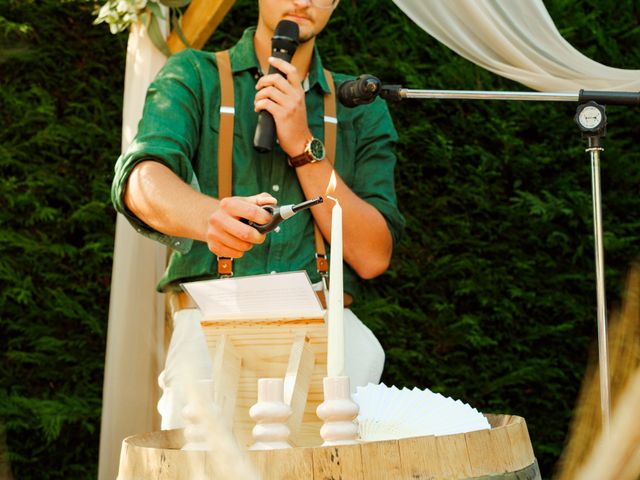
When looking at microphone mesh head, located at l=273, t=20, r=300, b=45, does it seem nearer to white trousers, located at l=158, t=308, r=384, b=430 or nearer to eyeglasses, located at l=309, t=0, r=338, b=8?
eyeglasses, located at l=309, t=0, r=338, b=8

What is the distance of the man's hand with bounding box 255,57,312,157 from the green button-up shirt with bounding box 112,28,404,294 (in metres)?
0.09

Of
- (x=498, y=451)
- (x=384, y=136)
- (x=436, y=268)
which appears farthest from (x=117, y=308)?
(x=498, y=451)

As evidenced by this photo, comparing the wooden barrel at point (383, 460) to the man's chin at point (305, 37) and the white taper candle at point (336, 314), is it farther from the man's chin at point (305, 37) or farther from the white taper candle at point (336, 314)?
the man's chin at point (305, 37)

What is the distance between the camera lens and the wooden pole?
2.11m

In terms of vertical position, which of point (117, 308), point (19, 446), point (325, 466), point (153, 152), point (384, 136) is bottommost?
point (325, 466)

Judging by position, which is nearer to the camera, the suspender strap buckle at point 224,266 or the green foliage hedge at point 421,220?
the suspender strap buckle at point 224,266

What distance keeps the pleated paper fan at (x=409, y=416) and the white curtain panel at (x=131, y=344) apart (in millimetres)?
1191

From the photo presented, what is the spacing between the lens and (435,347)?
280 centimetres

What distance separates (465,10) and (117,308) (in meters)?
0.97

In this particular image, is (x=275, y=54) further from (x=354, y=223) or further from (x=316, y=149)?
(x=354, y=223)

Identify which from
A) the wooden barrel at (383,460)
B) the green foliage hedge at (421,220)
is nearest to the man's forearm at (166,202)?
the wooden barrel at (383,460)

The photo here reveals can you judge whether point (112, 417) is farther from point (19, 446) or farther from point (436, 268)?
point (436, 268)

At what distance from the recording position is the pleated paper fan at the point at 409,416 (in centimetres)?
77

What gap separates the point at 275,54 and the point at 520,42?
0.53 meters
